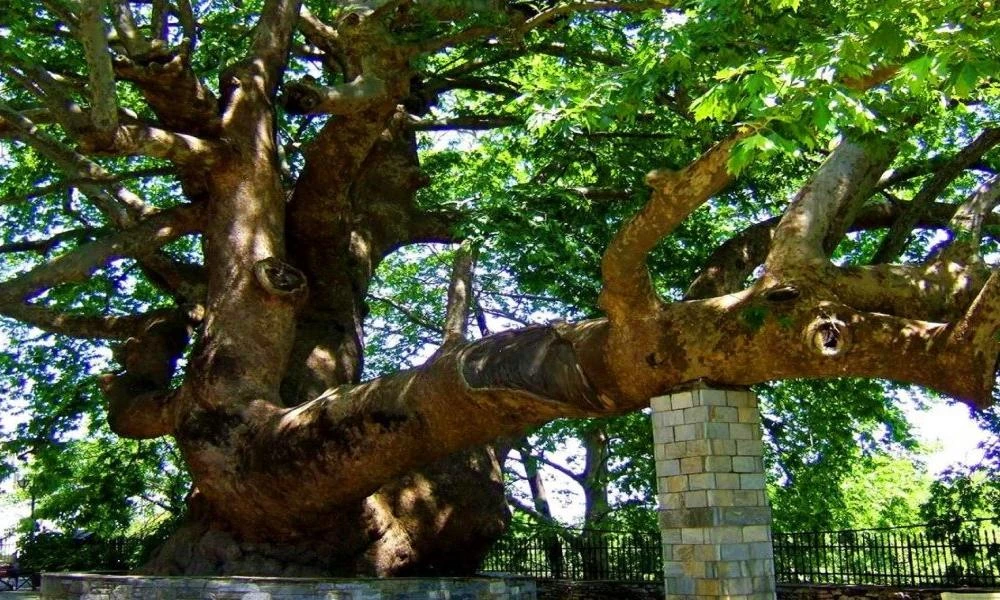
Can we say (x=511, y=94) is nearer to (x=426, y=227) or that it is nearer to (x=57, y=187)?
→ (x=426, y=227)

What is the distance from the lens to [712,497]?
778 centimetres

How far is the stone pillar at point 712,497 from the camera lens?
25.4 ft

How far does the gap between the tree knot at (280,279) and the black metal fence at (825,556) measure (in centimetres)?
613

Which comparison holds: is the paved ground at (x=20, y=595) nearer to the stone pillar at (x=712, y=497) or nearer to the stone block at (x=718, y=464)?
the stone pillar at (x=712, y=497)

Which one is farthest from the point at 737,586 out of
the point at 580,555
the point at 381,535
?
the point at 580,555

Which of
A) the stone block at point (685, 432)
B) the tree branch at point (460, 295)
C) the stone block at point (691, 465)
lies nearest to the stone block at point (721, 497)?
the stone block at point (691, 465)

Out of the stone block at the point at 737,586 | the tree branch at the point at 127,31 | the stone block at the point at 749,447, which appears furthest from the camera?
the tree branch at the point at 127,31

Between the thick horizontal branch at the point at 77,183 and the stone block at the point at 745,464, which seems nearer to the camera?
the stone block at the point at 745,464

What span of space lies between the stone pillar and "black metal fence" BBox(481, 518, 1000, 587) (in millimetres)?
4790

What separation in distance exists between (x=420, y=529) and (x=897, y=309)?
5.83 meters

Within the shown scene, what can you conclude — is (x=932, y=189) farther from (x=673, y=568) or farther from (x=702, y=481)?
(x=673, y=568)

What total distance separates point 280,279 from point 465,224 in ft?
7.07

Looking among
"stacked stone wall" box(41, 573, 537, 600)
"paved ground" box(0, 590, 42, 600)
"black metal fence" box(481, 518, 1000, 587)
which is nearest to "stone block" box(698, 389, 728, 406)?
"stacked stone wall" box(41, 573, 537, 600)

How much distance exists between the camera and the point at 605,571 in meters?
14.3
